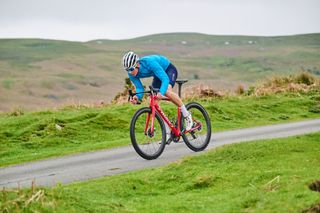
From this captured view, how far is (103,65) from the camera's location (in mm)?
147875

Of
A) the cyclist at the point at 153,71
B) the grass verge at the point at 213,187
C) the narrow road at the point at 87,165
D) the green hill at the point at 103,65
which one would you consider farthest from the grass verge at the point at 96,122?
the green hill at the point at 103,65

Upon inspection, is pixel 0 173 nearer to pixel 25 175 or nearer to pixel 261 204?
pixel 25 175

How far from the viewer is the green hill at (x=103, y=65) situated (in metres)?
97.0

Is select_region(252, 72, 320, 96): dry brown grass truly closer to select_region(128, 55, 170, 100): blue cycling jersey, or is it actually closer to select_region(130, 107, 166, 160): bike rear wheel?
select_region(130, 107, 166, 160): bike rear wheel

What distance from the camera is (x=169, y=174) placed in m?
10.6

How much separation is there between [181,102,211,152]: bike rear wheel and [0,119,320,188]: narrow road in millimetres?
220

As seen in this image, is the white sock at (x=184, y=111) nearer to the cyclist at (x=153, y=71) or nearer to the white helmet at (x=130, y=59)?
the cyclist at (x=153, y=71)

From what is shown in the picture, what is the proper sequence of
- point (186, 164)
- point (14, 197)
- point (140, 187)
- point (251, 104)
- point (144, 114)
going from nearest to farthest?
point (14, 197)
point (140, 187)
point (186, 164)
point (144, 114)
point (251, 104)

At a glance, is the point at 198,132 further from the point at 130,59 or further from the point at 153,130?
the point at 130,59

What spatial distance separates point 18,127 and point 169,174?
909cm

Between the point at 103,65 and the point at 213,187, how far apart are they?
138979 millimetres

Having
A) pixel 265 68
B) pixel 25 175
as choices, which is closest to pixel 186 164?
pixel 25 175

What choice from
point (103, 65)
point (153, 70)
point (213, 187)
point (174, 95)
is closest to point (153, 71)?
point (153, 70)

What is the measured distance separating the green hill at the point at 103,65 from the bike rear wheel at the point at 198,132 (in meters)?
62.2
